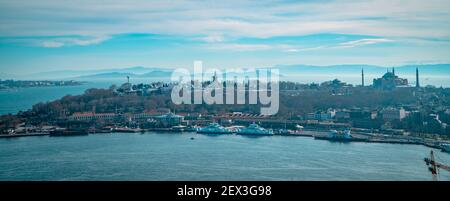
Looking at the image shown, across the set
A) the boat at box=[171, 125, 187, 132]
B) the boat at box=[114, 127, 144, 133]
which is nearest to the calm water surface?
the boat at box=[114, 127, 144, 133]

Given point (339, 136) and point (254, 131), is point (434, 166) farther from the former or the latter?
point (254, 131)

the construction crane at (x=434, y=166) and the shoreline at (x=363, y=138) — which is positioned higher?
the shoreline at (x=363, y=138)

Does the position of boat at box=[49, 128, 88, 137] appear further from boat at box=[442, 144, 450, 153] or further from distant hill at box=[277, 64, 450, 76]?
distant hill at box=[277, 64, 450, 76]

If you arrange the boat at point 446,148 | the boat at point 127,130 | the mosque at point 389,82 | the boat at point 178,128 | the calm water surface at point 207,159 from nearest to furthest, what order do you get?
the calm water surface at point 207,159 → the boat at point 446,148 → the boat at point 127,130 → the boat at point 178,128 → the mosque at point 389,82

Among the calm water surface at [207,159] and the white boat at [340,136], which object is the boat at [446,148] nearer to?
the calm water surface at [207,159]

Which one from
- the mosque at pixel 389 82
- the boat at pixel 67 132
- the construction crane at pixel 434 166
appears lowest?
the construction crane at pixel 434 166

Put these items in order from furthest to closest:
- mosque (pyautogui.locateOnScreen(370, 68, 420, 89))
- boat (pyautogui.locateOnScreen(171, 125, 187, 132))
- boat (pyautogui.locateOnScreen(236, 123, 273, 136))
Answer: mosque (pyautogui.locateOnScreen(370, 68, 420, 89)) < boat (pyautogui.locateOnScreen(171, 125, 187, 132)) < boat (pyautogui.locateOnScreen(236, 123, 273, 136))

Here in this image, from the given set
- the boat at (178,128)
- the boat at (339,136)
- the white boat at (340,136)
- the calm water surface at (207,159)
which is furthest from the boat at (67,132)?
the white boat at (340,136)

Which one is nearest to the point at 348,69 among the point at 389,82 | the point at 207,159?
the point at 389,82
